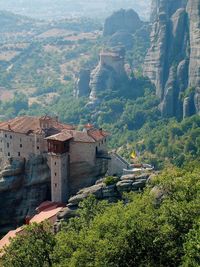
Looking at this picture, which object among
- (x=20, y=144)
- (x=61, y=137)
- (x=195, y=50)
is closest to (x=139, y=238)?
(x=61, y=137)

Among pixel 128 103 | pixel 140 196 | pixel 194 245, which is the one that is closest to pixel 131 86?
pixel 128 103

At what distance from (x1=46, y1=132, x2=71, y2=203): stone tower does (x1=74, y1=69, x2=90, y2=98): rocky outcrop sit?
107 metres

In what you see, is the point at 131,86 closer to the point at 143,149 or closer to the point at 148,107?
the point at 148,107

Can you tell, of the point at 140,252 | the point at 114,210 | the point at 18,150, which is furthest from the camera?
the point at 18,150

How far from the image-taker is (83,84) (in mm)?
177750

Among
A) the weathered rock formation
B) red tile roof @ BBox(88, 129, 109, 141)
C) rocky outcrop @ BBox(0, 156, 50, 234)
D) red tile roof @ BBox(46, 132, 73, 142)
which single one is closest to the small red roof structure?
rocky outcrop @ BBox(0, 156, 50, 234)

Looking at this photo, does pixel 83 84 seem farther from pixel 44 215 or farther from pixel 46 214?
pixel 44 215

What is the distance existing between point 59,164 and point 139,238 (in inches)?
1066

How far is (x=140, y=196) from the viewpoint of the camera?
49719 millimetres

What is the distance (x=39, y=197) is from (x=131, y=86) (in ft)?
334

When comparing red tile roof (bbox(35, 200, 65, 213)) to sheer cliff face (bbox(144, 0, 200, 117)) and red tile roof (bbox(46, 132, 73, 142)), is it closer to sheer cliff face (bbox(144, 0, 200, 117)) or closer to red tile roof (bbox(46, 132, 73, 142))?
red tile roof (bbox(46, 132, 73, 142))

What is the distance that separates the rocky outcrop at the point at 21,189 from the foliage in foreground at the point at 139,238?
2247 centimetres

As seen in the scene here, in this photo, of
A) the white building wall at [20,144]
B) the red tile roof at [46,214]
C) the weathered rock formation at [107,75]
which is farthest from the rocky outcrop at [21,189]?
the weathered rock formation at [107,75]

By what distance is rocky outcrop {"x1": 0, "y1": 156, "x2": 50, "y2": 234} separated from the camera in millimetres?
70500
